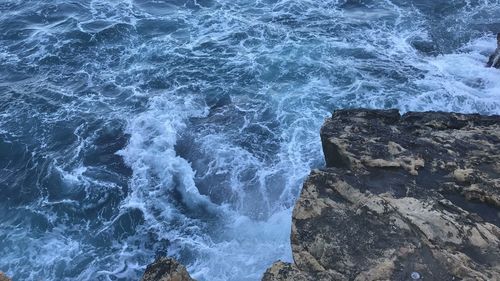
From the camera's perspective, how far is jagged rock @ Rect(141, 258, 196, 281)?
31.4 feet

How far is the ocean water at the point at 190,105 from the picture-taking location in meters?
16.2

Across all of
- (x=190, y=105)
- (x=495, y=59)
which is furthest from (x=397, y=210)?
(x=495, y=59)

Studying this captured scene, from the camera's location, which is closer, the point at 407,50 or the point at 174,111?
the point at 174,111

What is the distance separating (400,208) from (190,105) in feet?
44.1

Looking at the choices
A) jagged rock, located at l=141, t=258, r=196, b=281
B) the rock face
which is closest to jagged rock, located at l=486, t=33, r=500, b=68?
the rock face

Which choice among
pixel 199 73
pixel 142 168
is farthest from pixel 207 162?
pixel 199 73

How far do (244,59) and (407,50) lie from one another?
8349 mm

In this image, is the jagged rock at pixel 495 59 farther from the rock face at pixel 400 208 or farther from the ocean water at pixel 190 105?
the rock face at pixel 400 208

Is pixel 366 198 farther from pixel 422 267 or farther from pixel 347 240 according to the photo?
pixel 422 267

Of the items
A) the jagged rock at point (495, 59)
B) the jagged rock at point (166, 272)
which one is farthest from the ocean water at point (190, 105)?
the jagged rock at point (166, 272)

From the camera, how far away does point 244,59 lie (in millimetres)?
24625

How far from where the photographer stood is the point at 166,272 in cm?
966

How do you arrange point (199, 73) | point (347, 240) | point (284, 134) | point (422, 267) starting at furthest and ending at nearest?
point (199, 73)
point (284, 134)
point (347, 240)
point (422, 267)

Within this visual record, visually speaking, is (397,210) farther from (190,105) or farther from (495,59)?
(495,59)
